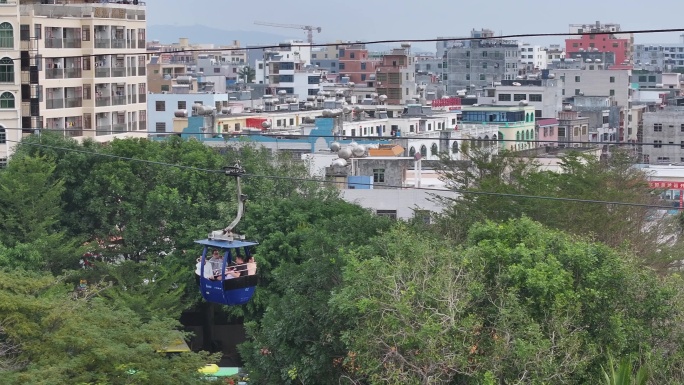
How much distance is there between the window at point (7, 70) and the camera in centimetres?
5878

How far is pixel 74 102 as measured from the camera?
65.3 m

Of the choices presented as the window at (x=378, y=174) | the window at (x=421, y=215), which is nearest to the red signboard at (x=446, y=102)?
the window at (x=378, y=174)

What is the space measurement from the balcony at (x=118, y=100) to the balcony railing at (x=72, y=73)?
99.4 inches

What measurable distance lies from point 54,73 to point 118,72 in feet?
15.5

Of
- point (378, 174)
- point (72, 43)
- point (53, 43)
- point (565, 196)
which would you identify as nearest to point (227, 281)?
point (565, 196)

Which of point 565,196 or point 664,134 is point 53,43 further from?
point 664,134

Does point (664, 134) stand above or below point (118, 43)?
below

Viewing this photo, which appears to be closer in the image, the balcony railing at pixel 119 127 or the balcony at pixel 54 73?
the balcony at pixel 54 73

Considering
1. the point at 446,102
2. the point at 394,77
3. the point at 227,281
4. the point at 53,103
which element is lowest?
the point at 227,281

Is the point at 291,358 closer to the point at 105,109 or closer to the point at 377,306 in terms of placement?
the point at 377,306

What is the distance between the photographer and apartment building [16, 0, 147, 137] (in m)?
61.2

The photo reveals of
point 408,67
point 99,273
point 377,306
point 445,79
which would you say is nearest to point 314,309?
point 377,306

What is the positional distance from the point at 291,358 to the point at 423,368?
6562mm

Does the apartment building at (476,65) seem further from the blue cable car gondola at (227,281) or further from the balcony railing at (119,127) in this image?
the blue cable car gondola at (227,281)
